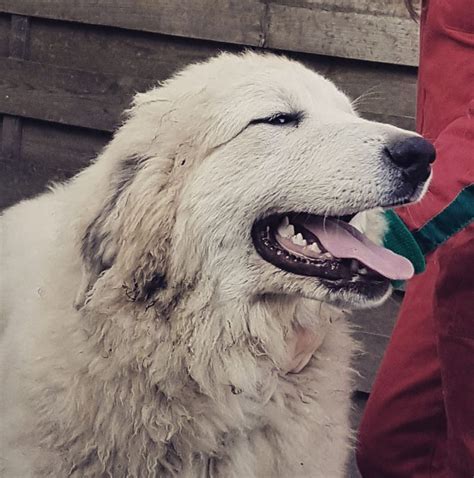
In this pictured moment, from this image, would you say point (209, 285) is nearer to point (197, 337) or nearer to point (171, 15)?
point (197, 337)

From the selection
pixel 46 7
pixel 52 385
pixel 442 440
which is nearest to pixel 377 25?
pixel 46 7

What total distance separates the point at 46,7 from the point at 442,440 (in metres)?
3.13

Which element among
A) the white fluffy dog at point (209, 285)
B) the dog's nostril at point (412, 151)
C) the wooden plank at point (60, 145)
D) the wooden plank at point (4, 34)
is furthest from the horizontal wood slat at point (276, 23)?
the dog's nostril at point (412, 151)

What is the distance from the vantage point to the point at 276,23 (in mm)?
4953

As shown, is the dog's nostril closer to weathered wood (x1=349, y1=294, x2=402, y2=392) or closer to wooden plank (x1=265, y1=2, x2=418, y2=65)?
wooden plank (x1=265, y1=2, x2=418, y2=65)

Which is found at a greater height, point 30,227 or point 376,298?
point 376,298

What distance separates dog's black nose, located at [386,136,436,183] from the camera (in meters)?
2.55

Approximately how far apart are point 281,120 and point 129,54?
275 centimetres

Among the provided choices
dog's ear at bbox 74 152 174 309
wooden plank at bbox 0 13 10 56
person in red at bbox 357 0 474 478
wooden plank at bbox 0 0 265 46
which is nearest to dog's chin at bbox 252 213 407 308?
person in red at bbox 357 0 474 478

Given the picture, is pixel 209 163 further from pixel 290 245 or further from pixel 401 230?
pixel 401 230

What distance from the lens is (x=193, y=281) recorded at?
2.71 m

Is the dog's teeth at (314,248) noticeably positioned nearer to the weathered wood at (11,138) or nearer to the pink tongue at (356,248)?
the pink tongue at (356,248)

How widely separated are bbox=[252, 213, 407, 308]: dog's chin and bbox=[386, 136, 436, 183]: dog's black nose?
23 cm

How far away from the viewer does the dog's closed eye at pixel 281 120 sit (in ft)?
8.90
